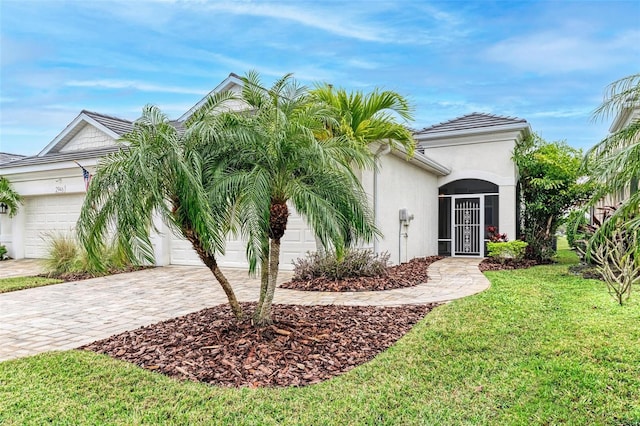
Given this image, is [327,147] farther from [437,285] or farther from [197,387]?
[437,285]

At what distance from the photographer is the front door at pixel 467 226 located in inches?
617

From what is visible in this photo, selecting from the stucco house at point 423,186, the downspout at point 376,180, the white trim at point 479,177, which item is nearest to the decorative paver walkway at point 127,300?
the downspout at point 376,180

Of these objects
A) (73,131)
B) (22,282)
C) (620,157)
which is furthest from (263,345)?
(73,131)

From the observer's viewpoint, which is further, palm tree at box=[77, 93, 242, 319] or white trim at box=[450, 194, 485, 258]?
white trim at box=[450, 194, 485, 258]

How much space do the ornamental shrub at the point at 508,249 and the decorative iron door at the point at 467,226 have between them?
102 inches

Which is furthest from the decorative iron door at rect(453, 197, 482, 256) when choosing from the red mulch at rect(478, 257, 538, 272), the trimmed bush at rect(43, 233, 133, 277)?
the trimmed bush at rect(43, 233, 133, 277)

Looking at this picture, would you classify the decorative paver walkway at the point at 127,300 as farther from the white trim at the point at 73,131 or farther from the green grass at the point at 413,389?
the white trim at the point at 73,131

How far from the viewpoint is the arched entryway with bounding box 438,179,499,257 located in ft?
50.8

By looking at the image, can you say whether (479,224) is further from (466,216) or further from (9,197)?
(9,197)

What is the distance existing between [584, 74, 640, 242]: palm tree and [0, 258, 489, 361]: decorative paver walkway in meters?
4.14

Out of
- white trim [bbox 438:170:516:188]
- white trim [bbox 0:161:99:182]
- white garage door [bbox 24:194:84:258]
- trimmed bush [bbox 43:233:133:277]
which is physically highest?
white trim [bbox 0:161:99:182]

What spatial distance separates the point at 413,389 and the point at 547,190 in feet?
41.5

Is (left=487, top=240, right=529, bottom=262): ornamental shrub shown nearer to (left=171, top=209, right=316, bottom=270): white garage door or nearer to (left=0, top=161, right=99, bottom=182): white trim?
(left=171, top=209, right=316, bottom=270): white garage door

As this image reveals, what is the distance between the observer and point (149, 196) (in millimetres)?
4574
